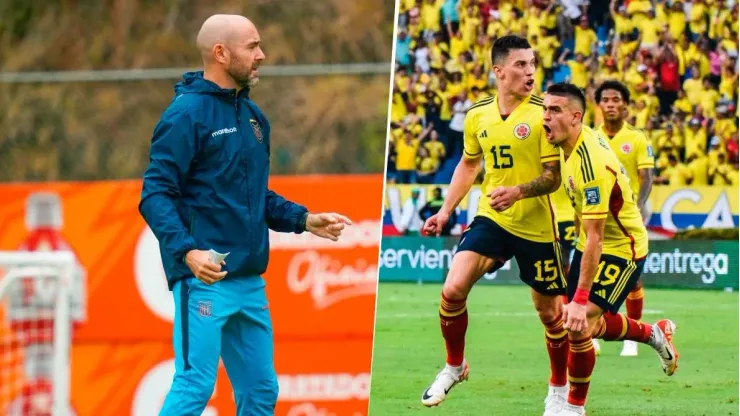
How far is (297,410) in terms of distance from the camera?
19.6 ft

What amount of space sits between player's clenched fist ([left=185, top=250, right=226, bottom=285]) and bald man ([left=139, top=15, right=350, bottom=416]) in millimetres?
28

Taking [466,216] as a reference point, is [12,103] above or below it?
above

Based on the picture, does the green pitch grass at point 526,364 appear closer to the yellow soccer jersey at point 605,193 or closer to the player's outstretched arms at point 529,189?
the yellow soccer jersey at point 605,193

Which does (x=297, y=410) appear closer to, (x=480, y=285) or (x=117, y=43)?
(x=117, y=43)

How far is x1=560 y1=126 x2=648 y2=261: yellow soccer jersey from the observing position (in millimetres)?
6141

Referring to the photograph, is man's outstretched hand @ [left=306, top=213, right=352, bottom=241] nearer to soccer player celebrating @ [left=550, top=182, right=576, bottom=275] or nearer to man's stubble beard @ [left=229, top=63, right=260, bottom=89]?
man's stubble beard @ [left=229, top=63, right=260, bottom=89]

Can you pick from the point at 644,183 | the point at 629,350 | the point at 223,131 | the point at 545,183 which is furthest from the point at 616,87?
the point at 223,131

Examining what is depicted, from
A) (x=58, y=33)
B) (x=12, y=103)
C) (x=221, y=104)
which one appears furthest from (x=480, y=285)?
(x=221, y=104)

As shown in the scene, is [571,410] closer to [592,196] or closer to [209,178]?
[592,196]

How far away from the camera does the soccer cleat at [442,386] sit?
6766 mm

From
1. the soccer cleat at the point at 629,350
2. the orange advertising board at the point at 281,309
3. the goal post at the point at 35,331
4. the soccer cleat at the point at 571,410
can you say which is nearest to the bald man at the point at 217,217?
the goal post at the point at 35,331

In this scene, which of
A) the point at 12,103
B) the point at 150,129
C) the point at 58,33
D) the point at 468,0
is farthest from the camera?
the point at 468,0

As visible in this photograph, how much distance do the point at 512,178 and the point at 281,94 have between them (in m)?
3.56

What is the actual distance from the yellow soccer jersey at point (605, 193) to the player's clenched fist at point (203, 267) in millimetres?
2418
